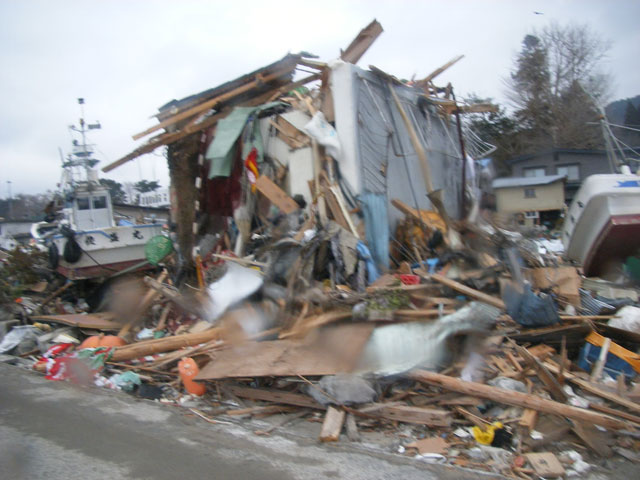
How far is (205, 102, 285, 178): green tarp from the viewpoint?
917 centimetres

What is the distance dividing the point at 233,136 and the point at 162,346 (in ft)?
14.0

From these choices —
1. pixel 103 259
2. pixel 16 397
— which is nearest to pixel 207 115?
pixel 103 259

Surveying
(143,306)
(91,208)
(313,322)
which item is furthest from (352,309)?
(91,208)

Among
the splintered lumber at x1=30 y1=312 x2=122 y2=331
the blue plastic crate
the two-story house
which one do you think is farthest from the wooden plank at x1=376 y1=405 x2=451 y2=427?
the two-story house

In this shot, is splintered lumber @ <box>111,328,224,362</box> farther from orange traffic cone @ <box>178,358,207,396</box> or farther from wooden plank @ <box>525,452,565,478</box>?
wooden plank @ <box>525,452,565,478</box>

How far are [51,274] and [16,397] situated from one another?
6259 mm

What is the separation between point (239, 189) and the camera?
10.1 m

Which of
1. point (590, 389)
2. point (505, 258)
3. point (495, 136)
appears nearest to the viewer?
point (590, 389)

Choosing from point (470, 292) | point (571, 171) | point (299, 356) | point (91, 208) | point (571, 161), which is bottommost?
point (299, 356)

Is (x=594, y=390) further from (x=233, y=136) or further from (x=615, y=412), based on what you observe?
(x=233, y=136)

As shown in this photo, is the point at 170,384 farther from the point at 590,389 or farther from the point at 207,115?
the point at 207,115

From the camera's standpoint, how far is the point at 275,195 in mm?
8883

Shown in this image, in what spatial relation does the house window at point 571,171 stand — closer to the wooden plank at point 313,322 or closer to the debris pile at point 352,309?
the debris pile at point 352,309

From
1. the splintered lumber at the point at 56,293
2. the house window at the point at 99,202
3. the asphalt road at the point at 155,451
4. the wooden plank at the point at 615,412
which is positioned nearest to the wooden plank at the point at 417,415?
the asphalt road at the point at 155,451
